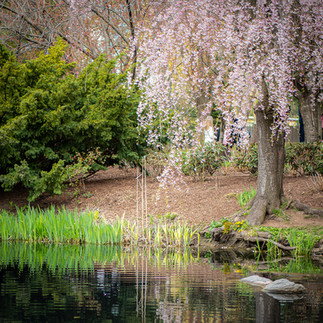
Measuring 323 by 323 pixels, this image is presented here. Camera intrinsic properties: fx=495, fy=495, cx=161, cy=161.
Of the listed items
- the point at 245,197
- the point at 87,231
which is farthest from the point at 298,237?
the point at 87,231

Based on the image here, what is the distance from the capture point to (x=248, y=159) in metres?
13.1

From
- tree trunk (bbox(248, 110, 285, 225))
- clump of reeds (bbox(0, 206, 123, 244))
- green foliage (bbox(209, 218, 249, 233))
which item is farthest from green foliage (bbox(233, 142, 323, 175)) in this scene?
clump of reeds (bbox(0, 206, 123, 244))

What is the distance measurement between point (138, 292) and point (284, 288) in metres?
1.64

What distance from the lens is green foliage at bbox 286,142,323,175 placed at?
12.1 metres

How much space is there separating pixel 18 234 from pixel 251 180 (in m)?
6.22

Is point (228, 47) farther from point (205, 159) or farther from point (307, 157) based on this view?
point (205, 159)

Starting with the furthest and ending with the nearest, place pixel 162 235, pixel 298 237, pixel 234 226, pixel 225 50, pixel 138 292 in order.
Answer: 1. pixel 162 235
2. pixel 234 226
3. pixel 298 237
4. pixel 225 50
5. pixel 138 292

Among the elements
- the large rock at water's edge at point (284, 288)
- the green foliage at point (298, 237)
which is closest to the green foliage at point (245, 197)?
the green foliage at point (298, 237)

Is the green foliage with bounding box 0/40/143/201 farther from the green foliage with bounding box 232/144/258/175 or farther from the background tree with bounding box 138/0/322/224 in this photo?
the background tree with bounding box 138/0/322/224

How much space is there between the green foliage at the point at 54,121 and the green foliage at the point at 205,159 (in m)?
1.66

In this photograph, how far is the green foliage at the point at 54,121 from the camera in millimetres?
11867

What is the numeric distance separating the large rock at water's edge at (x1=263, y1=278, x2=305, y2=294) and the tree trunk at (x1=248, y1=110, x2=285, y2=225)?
4212mm

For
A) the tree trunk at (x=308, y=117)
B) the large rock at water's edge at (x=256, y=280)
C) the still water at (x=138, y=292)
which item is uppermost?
the tree trunk at (x=308, y=117)

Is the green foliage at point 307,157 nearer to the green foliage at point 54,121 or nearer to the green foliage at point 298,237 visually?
the green foliage at point 298,237
